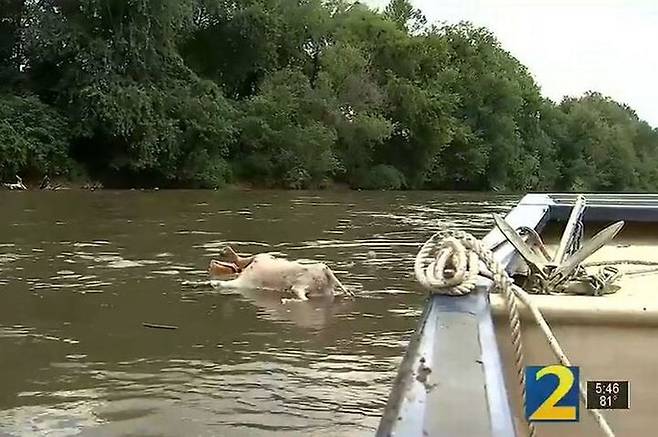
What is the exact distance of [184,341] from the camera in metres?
5.23

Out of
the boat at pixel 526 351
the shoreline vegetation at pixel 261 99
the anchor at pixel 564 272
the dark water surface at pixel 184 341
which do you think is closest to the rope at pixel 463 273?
the boat at pixel 526 351

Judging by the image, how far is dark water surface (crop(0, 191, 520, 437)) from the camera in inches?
150

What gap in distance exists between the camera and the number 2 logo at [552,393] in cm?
158

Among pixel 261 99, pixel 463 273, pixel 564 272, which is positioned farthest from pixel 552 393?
pixel 261 99

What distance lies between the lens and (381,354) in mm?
4965

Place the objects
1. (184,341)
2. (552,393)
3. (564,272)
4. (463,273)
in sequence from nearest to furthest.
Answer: (552,393) < (463,273) < (564,272) < (184,341)

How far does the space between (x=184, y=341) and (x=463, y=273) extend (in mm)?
3587

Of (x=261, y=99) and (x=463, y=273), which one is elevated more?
(x=261, y=99)

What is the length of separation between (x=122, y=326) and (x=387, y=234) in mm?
6937

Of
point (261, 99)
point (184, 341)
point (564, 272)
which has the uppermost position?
point (261, 99)

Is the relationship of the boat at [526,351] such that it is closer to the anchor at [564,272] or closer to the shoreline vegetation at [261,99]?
the anchor at [564,272]

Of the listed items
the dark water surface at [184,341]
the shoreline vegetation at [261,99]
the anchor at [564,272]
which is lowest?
the dark water surface at [184,341]

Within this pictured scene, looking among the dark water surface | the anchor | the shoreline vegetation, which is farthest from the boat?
the shoreline vegetation

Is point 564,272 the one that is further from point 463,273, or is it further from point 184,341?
point 184,341
